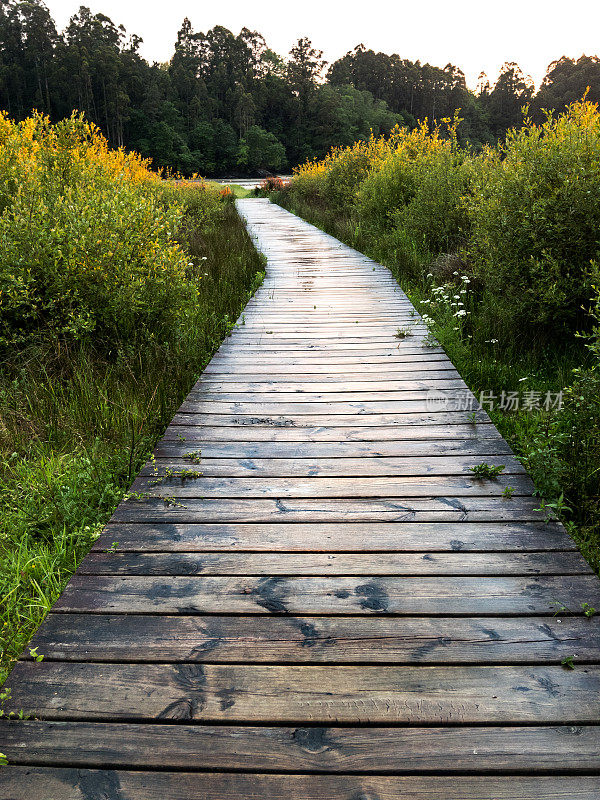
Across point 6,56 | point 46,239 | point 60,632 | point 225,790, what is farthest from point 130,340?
point 6,56

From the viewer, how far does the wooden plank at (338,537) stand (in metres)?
2.18

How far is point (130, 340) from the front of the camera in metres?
4.63

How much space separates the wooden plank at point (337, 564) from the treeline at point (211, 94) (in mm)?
58437

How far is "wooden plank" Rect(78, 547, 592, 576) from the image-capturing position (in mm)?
2049

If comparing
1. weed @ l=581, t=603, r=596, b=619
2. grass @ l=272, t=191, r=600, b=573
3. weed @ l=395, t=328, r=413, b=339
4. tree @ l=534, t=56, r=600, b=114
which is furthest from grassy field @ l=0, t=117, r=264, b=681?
tree @ l=534, t=56, r=600, b=114

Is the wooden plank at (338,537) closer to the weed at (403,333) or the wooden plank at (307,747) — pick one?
the wooden plank at (307,747)

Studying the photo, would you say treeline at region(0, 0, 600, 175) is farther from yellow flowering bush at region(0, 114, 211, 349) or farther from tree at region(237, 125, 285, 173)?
yellow flowering bush at region(0, 114, 211, 349)

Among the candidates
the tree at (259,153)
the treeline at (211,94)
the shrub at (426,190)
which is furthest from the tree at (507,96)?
the shrub at (426,190)

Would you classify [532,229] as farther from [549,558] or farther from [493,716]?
[493,716]

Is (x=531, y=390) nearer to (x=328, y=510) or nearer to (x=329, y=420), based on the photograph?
(x=329, y=420)

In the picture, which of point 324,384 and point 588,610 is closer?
point 588,610

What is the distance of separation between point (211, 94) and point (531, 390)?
78869mm

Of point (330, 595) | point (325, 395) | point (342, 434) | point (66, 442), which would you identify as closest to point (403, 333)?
point (325, 395)

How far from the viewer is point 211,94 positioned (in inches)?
2776
